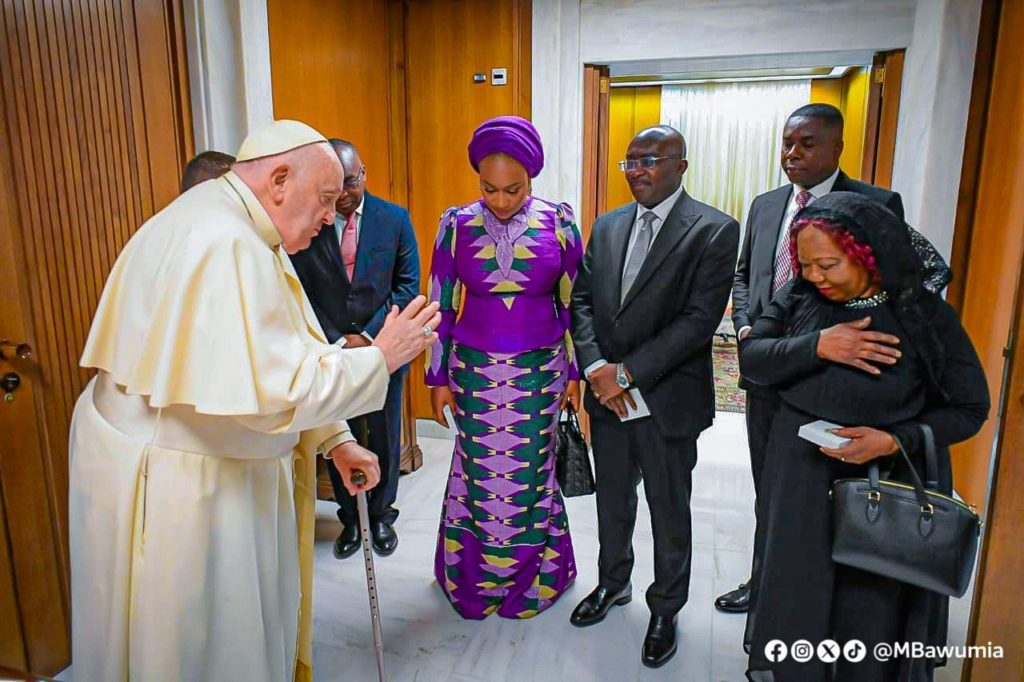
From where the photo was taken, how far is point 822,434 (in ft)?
5.32

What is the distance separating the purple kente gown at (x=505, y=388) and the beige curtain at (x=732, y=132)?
7.07 m

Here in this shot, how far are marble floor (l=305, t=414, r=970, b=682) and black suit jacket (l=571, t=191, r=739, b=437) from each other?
84 centimetres

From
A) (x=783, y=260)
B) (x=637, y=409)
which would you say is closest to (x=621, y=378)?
(x=637, y=409)

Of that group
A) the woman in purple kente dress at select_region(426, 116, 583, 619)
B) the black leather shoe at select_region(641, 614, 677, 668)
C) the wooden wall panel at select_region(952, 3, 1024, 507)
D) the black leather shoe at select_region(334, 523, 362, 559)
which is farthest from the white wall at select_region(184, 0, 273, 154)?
the wooden wall panel at select_region(952, 3, 1024, 507)

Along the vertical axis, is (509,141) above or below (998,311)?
above

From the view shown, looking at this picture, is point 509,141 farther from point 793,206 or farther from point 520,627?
point 520,627

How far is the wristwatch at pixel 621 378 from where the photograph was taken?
2262mm

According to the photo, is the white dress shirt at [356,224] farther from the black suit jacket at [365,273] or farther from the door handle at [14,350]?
the door handle at [14,350]

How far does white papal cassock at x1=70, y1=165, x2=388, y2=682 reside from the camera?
4.28ft

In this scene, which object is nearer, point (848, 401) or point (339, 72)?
point (848, 401)

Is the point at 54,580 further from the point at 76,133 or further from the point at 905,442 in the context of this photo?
the point at 905,442

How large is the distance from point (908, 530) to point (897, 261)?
0.62m

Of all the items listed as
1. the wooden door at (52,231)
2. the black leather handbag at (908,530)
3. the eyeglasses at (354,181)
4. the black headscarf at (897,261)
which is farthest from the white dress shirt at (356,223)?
the black leather handbag at (908,530)

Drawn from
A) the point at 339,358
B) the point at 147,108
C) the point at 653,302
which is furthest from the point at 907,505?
the point at 147,108
